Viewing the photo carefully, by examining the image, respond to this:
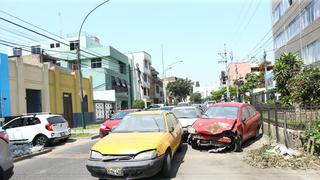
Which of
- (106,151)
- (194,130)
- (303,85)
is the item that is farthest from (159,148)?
(303,85)

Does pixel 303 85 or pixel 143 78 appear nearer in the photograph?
pixel 303 85

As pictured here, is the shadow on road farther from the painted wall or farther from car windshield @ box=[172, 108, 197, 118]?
the painted wall

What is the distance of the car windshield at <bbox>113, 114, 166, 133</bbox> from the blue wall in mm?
16900

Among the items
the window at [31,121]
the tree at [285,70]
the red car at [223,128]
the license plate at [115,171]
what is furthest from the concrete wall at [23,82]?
the license plate at [115,171]

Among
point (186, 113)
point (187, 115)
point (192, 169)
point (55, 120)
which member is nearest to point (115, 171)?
point (192, 169)

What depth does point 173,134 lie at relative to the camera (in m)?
11.5

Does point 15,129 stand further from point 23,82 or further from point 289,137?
point 289,137

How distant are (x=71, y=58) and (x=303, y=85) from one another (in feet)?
137

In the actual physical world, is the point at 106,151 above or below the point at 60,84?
below

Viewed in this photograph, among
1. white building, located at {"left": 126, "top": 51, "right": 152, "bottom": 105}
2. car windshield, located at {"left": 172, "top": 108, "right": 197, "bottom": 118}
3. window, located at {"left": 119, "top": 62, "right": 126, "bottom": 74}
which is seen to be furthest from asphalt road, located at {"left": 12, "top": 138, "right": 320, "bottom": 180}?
white building, located at {"left": 126, "top": 51, "right": 152, "bottom": 105}

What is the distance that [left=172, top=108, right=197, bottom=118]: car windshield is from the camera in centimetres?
1808

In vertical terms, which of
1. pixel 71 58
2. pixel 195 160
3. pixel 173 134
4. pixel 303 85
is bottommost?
pixel 195 160

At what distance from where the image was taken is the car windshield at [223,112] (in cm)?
1485

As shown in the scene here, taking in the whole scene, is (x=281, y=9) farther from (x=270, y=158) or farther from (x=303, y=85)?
(x=270, y=158)
